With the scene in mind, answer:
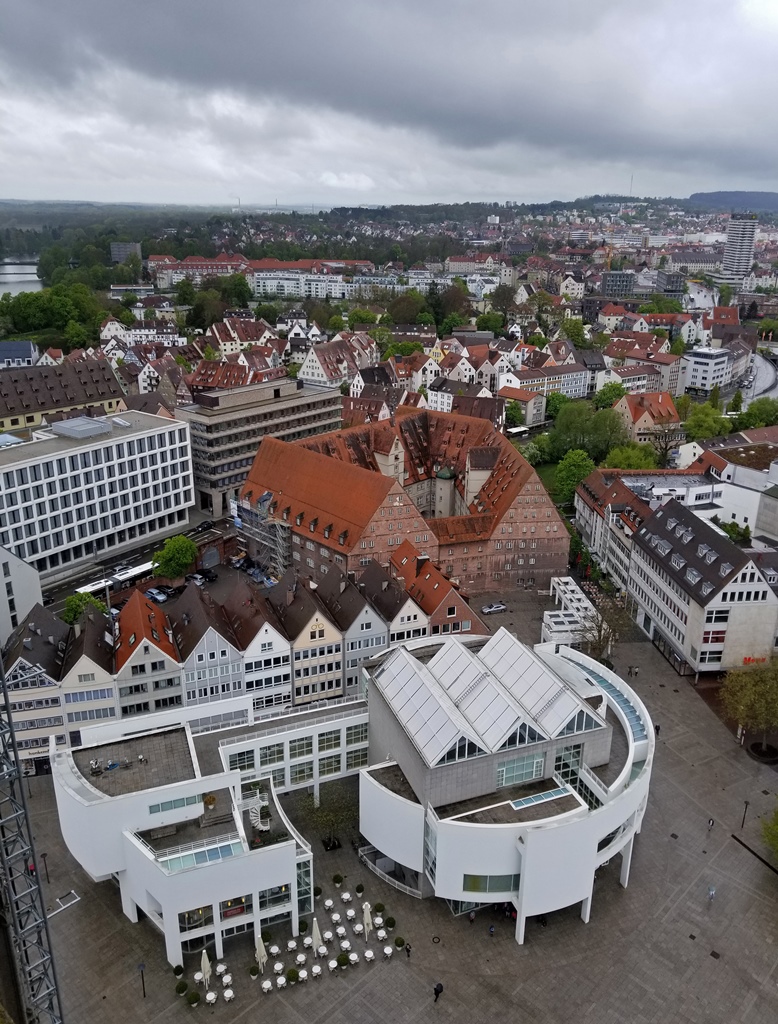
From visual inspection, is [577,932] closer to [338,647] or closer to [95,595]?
[338,647]

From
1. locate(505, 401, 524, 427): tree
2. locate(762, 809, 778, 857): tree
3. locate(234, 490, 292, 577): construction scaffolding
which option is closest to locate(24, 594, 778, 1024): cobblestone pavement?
locate(762, 809, 778, 857): tree

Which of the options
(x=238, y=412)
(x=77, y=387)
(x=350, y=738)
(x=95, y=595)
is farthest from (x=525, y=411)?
(x=350, y=738)

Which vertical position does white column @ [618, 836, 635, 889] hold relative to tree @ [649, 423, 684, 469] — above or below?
below

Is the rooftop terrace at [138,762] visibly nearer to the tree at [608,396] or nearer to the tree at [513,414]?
the tree at [513,414]

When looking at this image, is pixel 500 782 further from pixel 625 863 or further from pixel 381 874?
pixel 381 874

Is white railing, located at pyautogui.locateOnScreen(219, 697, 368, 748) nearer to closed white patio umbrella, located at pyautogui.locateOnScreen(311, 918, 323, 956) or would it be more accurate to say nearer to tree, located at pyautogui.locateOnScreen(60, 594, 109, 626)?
closed white patio umbrella, located at pyautogui.locateOnScreen(311, 918, 323, 956)

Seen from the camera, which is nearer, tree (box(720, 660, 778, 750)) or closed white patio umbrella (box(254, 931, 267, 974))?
closed white patio umbrella (box(254, 931, 267, 974))

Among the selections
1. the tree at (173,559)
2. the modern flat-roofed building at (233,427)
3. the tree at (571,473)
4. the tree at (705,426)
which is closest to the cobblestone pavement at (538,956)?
the tree at (173,559)
